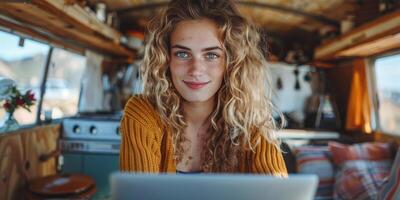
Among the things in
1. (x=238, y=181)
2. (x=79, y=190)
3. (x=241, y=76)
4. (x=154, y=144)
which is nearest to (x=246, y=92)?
(x=241, y=76)

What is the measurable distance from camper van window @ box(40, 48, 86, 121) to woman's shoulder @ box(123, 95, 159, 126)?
77.5 inches

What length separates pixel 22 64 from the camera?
89.4 inches

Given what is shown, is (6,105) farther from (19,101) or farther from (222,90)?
(222,90)

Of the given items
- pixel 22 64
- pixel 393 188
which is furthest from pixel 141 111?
pixel 22 64

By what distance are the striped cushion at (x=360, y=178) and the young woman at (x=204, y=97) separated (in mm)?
1436

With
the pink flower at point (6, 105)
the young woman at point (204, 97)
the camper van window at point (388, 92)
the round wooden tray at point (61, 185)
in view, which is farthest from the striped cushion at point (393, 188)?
the pink flower at point (6, 105)

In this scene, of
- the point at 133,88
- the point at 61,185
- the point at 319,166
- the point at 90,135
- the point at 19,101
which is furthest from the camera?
the point at 133,88

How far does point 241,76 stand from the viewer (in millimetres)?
1227

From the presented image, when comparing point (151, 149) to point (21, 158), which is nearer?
point (151, 149)

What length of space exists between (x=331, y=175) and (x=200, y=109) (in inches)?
77.4

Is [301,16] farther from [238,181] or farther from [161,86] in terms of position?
[238,181]

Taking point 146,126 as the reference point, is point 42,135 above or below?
below

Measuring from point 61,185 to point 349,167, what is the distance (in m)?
2.26

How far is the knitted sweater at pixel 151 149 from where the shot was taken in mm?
947
